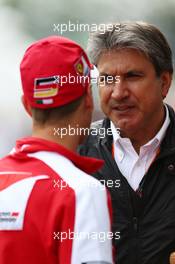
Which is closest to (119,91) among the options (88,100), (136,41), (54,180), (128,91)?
(128,91)

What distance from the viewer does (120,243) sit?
1.93 m

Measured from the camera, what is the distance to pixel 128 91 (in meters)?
2.14

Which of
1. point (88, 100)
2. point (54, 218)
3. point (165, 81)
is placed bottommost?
point (165, 81)

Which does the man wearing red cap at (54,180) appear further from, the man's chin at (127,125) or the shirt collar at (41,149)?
the man's chin at (127,125)

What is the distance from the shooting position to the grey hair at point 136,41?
6.92 feet

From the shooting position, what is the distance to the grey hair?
2.11 meters

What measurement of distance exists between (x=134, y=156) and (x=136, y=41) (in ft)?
1.36

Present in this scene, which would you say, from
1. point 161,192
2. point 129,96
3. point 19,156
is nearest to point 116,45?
point 129,96

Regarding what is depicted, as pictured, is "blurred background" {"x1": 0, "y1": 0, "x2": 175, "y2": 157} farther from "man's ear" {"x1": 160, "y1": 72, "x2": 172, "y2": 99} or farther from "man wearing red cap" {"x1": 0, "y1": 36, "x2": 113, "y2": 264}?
"man wearing red cap" {"x1": 0, "y1": 36, "x2": 113, "y2": 264}

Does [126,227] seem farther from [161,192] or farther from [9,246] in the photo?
[9,246]

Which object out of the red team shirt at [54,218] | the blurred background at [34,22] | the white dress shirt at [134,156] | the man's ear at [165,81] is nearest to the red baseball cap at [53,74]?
the red team shirt at [54,218]

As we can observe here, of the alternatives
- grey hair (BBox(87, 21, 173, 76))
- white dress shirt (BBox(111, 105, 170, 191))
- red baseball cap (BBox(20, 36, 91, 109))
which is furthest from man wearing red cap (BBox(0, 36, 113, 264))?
grey hair (BBox(87, 21, 173, 76))

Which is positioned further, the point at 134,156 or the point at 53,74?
the point at 134,156

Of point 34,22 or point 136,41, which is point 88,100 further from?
point 34,22
